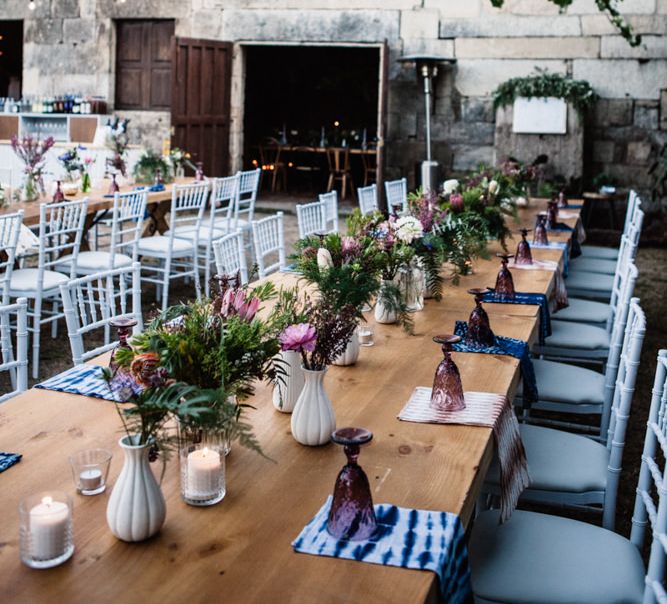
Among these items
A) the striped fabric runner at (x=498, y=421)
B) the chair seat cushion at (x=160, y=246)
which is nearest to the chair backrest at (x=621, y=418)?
the striped fabric runner at (x=498, y=421)

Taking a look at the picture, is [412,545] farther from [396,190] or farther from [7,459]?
[396,190]

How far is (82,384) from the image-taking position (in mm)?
2395

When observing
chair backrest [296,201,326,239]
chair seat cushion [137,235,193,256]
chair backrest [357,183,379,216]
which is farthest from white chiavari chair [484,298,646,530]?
chair backrest [357,183,379,216]

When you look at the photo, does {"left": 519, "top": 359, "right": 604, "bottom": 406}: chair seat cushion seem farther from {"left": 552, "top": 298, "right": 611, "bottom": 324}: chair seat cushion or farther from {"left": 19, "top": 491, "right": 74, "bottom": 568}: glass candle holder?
{"left": 19, "top": 491, "right": 74, "bottom": 568}: glass candle holder

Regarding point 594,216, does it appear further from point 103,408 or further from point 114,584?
point 114,584

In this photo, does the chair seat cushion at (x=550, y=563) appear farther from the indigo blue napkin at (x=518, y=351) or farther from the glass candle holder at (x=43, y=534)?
the glass candle holder at (x=43, y=534)

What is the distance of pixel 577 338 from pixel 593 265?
6.94 feet

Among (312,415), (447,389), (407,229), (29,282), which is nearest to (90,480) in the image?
(312,415)

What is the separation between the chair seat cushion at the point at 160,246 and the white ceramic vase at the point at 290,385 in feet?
13.8

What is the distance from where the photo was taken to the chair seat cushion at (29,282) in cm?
490

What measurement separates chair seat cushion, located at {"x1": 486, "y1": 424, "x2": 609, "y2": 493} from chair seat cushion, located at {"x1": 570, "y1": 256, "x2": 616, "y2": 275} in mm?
3216

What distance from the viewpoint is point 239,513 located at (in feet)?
5.56

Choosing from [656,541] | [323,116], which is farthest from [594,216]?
[656,541]

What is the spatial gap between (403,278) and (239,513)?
168cm
